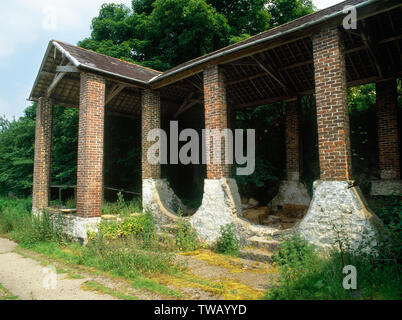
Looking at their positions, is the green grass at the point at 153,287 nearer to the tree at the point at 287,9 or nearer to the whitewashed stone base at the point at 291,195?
the whitewashed stone base at the point at 291,195

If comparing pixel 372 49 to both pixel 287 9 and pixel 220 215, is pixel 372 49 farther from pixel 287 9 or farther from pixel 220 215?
pixel 287 9

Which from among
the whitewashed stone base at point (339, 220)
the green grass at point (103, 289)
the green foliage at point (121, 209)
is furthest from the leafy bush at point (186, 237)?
the whitewashed stone base at point (339, 220)

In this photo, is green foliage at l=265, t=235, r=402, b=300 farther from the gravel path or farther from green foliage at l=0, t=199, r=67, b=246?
green foliage at l=0, t=199, r=67, b=246

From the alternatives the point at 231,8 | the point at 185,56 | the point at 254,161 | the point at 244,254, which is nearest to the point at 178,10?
the point at 185,56

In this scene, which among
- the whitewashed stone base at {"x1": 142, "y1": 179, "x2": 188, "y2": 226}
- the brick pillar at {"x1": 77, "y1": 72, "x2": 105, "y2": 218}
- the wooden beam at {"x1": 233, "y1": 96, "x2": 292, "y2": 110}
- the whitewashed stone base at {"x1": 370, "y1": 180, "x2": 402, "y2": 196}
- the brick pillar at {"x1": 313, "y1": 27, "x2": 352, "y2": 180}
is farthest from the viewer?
the wooden beam at {"x1": 233, "y1": 96, "x2": 292, "y2": 110}

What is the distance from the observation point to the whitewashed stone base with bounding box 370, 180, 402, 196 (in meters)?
8.41

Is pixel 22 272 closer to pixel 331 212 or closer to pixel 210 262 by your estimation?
pixel 210 262

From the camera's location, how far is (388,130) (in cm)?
870

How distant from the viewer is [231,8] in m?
19.5

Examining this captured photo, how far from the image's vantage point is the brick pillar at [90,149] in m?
7.50

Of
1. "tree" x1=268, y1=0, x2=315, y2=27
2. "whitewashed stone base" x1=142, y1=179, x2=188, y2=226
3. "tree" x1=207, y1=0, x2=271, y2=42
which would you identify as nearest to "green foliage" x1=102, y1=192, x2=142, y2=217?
"whitewashed stone base" x1=142, y1=179, x2=188, y2=226

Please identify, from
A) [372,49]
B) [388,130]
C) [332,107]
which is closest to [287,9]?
[388,130]

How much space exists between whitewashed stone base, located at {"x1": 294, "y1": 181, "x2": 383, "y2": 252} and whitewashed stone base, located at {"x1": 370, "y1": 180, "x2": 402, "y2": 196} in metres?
A: 4.36

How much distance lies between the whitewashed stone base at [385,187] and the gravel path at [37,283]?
8525 mm
